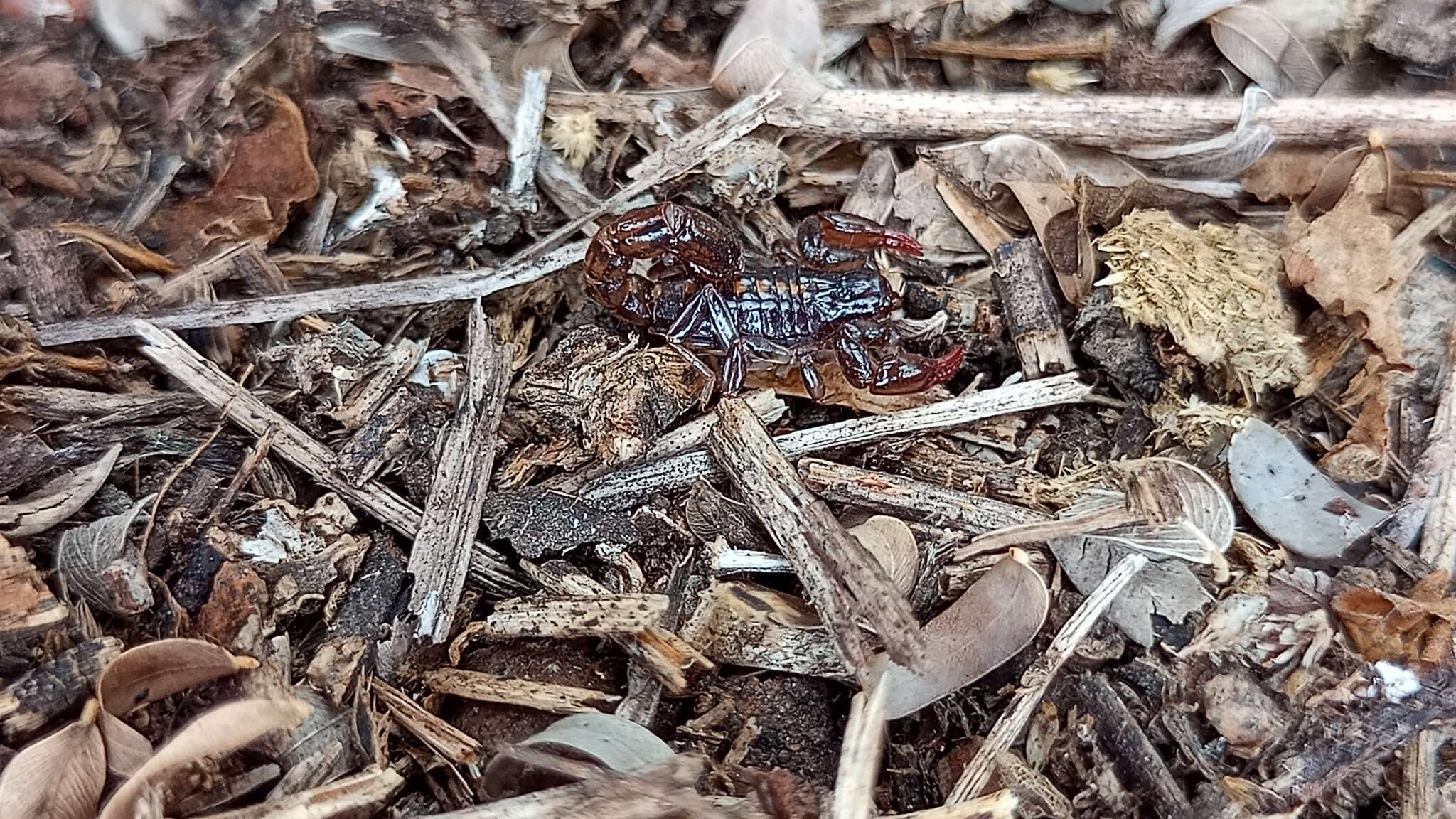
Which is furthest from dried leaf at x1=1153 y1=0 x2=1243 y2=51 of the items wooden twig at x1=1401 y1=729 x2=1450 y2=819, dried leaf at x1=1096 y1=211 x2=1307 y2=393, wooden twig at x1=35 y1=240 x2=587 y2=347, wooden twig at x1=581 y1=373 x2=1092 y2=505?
wooden twig at x1=1401 y1=729 x2=1450 y2=819

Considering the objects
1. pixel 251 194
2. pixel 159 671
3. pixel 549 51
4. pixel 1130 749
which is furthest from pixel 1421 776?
pixel 251 194

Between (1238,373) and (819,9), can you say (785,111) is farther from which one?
(1238,373)

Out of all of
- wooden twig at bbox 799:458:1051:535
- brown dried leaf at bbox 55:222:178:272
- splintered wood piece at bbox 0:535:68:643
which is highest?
brown dried leaf at bbox 55:222:178:272

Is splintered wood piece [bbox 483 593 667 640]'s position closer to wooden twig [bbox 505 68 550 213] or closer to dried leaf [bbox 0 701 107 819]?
dried leaf [bbox 0 701 107 819]

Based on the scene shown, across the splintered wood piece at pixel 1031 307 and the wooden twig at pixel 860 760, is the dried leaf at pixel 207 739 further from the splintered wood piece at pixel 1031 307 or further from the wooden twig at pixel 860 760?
the splintered wood piece at pixel 1031 307

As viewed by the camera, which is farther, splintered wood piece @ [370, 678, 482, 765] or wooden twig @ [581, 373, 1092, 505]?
wooden twig @ [581, 373, 1092, 505]

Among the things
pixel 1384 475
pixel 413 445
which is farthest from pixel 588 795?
pixel 1384 475

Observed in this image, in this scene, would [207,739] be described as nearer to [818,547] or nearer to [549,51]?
[818,547]
